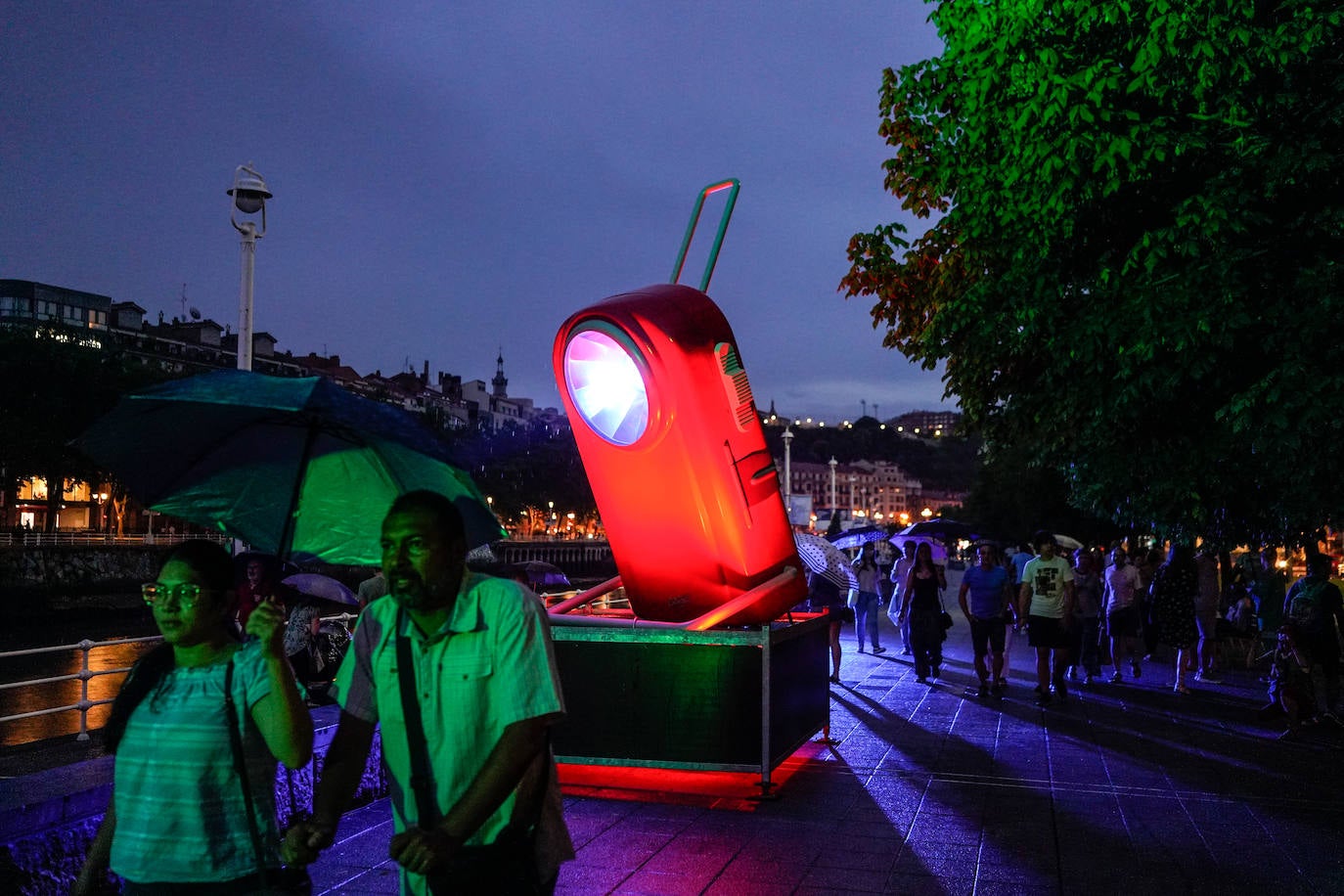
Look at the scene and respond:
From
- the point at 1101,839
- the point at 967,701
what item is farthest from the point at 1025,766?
the point at 967,701

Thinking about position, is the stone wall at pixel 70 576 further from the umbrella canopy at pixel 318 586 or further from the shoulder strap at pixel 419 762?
the shoulder strap at pixel 419 762

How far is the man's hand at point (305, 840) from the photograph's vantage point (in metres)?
2.59

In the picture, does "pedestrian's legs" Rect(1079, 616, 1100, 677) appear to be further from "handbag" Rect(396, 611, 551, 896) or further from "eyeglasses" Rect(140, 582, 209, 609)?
"eyeglasses" Rect(140, 582, 209, 609)

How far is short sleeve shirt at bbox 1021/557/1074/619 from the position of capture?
1166 cm

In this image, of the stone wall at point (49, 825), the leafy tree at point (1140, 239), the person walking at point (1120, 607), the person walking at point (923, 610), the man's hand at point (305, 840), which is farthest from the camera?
the person walking at point (1120, 607)

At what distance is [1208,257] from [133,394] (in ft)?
32.0

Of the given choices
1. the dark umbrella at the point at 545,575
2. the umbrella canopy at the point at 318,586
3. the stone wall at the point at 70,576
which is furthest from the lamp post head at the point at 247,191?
the stone wall at the point at 70,576

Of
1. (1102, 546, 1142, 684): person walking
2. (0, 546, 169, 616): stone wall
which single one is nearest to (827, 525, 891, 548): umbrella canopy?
(1102, 546, 1142, 684): person walking

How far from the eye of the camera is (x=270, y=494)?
420 cm

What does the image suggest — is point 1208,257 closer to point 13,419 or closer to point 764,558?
point 764,558

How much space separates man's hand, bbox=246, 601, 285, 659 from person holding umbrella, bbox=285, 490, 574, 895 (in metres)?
0.21

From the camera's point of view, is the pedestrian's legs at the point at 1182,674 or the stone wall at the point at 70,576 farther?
the stone wall at the point at 70,576

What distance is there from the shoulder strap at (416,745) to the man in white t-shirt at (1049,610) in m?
10.0

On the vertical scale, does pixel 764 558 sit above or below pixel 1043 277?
below
